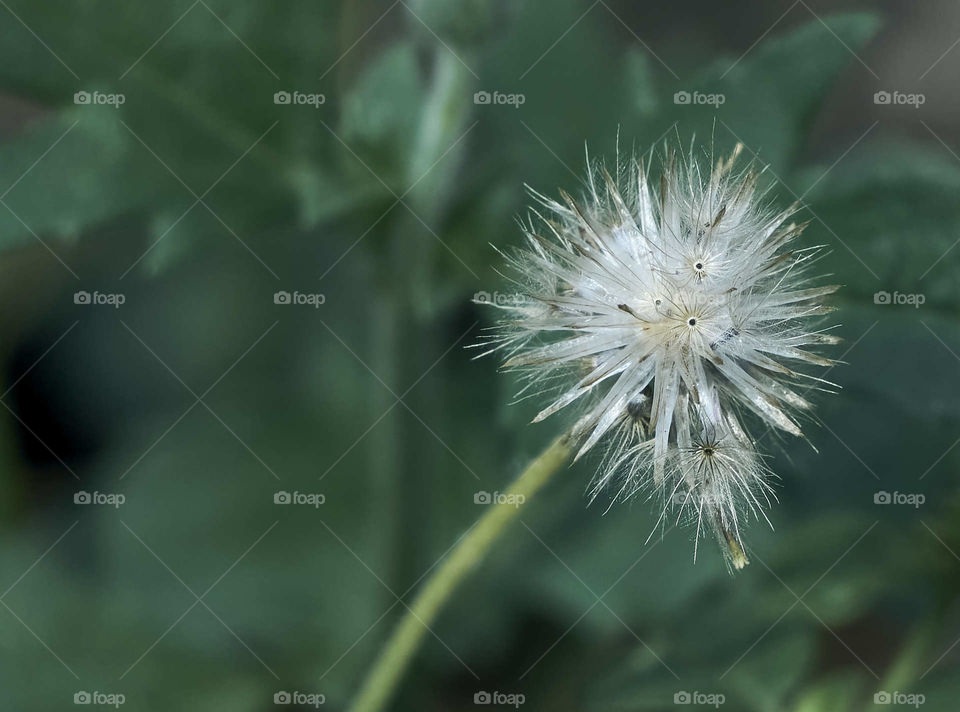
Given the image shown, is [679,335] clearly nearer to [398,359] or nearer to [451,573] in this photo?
[451,573]

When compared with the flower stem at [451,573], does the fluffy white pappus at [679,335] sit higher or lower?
higher

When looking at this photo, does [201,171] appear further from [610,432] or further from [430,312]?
[610,432]

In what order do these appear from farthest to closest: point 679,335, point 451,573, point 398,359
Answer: point 398,359, point 451,573, point 679,335

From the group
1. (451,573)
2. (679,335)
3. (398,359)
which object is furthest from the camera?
(398,359)

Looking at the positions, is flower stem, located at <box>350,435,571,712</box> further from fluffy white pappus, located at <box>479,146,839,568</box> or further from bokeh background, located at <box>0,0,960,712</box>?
bokeh background, located at <box>0,0,960,712</box>

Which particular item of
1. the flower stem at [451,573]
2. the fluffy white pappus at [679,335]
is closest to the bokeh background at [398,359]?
the flower stem at [451,573]

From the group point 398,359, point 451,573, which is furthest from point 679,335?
point 398,359

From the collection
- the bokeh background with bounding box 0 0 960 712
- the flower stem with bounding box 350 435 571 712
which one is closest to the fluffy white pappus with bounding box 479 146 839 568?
the flower stem with bounding box 350 435 571 712

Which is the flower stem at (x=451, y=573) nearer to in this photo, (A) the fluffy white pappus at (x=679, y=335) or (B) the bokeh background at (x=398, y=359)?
(A) the fluffy white pappus at (x=679, y=335)
